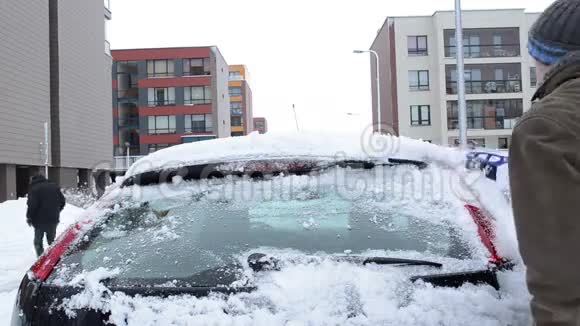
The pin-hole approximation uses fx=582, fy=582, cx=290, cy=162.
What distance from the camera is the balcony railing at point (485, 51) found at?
4503 cm

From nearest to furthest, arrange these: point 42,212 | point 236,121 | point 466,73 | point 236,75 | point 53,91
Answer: point 42,212
point 53,91
point 466,73
point 236,121
point 236,75

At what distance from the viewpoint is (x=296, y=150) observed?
88.8 inches

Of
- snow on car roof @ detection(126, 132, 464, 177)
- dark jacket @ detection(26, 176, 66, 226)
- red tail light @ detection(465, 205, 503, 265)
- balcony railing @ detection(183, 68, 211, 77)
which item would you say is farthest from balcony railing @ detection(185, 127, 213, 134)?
red tail light @ detection(465, 205, 503, 265)

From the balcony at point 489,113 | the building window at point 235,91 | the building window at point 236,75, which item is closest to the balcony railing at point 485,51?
the balcony at point 489,113

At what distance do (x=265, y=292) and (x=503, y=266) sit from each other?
0.77 meters

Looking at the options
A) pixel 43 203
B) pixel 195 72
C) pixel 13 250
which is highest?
pixel 195 72

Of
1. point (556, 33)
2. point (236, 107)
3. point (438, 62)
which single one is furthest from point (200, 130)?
point (556, 33)

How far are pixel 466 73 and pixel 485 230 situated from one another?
4580 cm

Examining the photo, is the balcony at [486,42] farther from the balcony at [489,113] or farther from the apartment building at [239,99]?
the apartment building at [239,99]

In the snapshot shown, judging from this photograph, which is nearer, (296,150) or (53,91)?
(296,150)

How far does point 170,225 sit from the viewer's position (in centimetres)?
214

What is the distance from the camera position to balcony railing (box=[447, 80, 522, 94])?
44.9 metres

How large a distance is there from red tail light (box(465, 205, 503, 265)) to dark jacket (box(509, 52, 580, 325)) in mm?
476

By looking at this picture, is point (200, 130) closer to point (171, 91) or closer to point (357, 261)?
point (171, 91)
